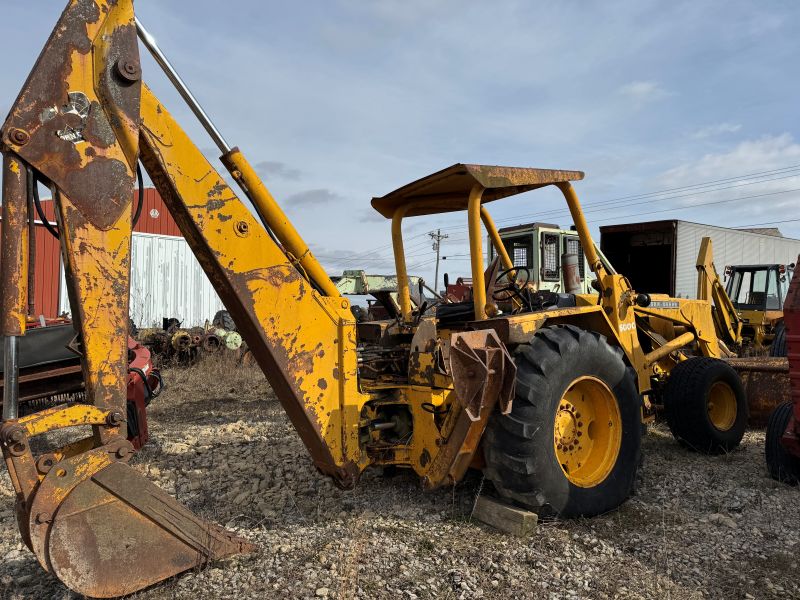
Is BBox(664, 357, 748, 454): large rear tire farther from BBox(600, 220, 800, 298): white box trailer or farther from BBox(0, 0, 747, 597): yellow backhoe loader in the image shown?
BBox(600, 220, 800, 298): white box trailer

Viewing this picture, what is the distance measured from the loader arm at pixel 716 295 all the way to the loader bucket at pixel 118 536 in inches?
325

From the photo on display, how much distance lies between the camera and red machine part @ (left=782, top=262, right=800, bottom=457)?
13.7 feet

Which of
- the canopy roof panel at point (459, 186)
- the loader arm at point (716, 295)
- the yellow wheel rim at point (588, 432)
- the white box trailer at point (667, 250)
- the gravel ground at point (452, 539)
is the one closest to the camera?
the gravel ground at point (452, 539)

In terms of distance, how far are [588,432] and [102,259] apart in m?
3.27

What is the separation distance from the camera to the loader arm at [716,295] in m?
9.26

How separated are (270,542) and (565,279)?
3.42 m

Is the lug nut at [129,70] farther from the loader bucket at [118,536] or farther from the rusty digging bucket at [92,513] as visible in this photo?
the loader bucket at [118,536]

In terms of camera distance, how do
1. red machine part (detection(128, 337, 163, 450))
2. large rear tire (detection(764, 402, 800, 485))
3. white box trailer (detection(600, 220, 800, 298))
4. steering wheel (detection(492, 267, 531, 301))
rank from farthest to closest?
white box trailer (detection(600, 220, 800, 298)) < red machine part (detection(128, 337, 163, 450)) < steering wheel (detection(492, 267, 531, 301)) < large rear tire (detection(764, 402, 800, 485))

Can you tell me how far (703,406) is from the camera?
533 centimetres

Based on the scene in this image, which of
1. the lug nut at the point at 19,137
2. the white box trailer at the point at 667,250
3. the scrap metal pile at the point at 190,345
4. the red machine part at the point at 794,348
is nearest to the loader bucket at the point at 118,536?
the lug nut at the point at 19,137

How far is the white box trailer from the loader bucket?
13.8 m

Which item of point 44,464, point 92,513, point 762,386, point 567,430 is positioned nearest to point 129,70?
point 44,464

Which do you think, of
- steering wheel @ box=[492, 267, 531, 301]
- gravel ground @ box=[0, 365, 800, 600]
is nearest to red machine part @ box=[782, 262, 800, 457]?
gravel ground @ box=[0, 365, 800, 600]

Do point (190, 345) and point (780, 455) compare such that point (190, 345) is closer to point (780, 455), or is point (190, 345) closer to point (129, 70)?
point (129, 70)
